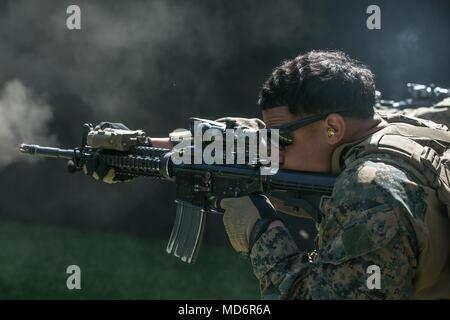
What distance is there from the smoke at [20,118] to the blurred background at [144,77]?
0.01m

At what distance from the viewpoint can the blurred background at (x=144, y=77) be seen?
583cm

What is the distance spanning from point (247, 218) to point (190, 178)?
0.64 metres

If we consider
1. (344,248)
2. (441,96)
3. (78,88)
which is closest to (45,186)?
(78,88)

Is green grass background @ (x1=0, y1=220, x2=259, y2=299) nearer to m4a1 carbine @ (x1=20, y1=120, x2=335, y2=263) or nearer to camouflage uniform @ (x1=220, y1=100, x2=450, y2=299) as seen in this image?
m4a1 carbine @ (x1=20, y1=120, x2=335, y2=263)

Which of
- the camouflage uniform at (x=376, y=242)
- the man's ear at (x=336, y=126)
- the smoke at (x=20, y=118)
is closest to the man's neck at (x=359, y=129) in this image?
the man's ear at (x=336, y=126)

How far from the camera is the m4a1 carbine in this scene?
7.82 feet

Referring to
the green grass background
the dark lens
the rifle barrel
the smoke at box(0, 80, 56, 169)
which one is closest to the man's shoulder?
the dark lens

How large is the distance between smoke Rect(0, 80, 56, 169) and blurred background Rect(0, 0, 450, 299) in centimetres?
1

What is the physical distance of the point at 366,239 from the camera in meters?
1.85

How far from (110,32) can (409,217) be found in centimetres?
449

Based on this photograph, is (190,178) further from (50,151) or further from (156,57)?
(156,57)

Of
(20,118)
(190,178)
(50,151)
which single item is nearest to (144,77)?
(20,118)

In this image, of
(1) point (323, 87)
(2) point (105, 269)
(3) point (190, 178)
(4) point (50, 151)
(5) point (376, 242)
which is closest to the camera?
(5) point (376, 242)
